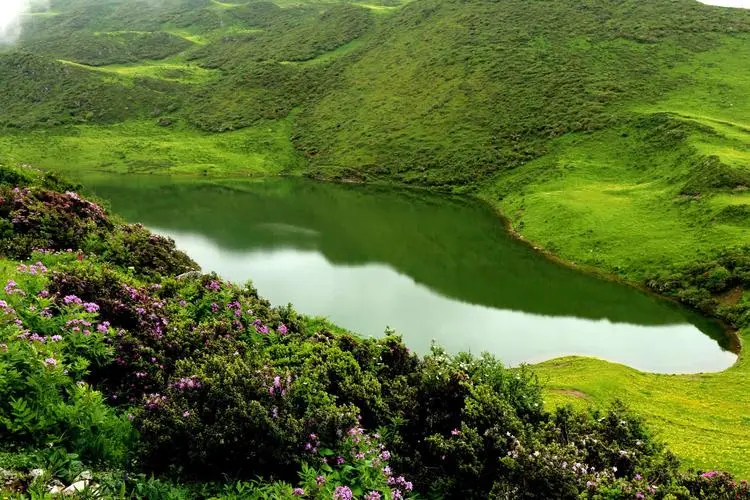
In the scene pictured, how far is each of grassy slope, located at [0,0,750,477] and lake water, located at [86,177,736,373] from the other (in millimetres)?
3926

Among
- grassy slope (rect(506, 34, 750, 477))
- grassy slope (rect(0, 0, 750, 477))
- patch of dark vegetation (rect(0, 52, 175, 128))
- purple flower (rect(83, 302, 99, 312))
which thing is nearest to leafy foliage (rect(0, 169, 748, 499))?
purple flower (rect(83, 302, 99, 312))

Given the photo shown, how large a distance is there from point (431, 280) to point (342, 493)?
3374 cm

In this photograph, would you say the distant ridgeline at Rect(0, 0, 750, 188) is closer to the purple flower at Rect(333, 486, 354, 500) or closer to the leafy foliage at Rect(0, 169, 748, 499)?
the leafy foliage at Rect(0, 169, 748, 499)

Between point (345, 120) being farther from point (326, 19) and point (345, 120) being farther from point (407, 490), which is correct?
point (407, 490)

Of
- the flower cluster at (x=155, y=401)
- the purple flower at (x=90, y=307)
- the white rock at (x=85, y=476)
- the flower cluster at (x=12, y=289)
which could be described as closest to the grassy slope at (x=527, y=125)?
the flower cluster at (x=155, y=401)

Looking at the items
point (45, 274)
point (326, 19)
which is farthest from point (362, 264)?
point (326, 19)

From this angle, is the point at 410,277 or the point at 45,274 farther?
the point at 410,277

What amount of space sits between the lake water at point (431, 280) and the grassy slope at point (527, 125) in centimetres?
393

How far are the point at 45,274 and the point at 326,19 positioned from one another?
157 m

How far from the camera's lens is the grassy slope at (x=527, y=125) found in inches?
1648

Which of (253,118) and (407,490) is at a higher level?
(407,490)

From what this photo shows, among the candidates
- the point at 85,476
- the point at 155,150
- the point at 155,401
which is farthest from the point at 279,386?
the point at 155,150

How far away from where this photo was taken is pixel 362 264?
139 ft

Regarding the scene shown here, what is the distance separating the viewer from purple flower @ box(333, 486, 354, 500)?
20.2 feet
